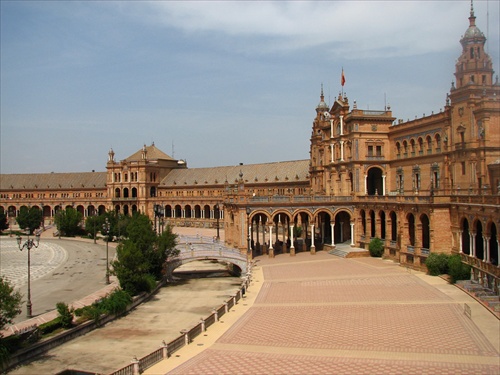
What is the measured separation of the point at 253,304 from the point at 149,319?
790cm

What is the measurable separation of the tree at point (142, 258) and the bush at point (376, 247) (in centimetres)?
2218

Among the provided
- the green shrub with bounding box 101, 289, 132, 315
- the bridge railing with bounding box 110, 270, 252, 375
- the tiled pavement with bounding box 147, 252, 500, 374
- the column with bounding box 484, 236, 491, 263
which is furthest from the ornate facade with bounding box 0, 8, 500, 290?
the green shrub with bounding box 101, 289, 132, 315

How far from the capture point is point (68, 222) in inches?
3696

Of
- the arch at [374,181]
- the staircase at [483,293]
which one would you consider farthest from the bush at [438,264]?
the arch at [374,181]

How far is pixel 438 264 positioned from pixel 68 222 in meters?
68.3

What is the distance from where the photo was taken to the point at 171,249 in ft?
175

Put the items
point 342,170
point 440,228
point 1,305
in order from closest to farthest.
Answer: point 1,305 → point 440,228 → point 342,170

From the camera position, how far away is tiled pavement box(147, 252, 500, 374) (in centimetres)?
2536

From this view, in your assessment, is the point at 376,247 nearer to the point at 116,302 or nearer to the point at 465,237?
the point at 465,237

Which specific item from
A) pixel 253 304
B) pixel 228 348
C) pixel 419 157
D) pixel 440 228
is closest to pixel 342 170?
pixel 419 157

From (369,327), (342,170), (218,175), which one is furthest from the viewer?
(218,175)

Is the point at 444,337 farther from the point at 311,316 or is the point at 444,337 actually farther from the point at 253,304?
the point at 253,304

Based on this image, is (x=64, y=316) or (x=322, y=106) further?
(x=322, y=106)

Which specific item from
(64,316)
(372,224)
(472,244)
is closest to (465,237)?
(472,244)
